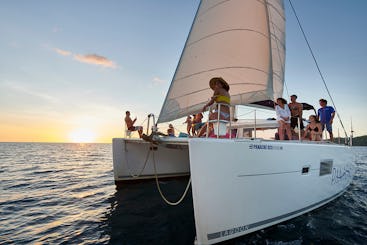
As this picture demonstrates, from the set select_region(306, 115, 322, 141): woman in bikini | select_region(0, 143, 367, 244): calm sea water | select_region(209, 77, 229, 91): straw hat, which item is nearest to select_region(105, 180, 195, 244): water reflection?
select_region(0, 143, 367, 244): calm sea water

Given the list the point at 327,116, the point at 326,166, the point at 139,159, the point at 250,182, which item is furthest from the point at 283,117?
the point at 139,159

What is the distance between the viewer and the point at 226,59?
5.19 meters

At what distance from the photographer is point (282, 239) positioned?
139 inches

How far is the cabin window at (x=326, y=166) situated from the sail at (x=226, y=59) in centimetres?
184

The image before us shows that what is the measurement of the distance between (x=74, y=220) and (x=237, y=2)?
6367 millimetres

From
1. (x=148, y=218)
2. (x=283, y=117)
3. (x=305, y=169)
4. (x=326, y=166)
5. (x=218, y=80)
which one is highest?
(x=218, y=80)

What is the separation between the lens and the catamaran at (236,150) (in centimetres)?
283

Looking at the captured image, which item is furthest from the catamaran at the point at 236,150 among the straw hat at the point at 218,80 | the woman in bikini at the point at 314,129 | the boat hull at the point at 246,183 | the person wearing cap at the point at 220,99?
the straw hat at the point at 218,80

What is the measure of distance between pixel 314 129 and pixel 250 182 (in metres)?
3.97

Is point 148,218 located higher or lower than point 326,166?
lower

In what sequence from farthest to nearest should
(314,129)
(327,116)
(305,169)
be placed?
(327,116)
(314,129)
(305,169)

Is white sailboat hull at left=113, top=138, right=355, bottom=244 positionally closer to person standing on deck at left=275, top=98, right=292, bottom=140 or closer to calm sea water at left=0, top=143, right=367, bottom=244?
calm sea water at left=0, top=143, right=367, bottom=244

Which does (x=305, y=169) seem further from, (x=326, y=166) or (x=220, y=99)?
A: (x=220, y=99)

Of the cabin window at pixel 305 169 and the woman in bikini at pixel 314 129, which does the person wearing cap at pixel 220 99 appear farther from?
the woman in bikini at pixel 314 129
